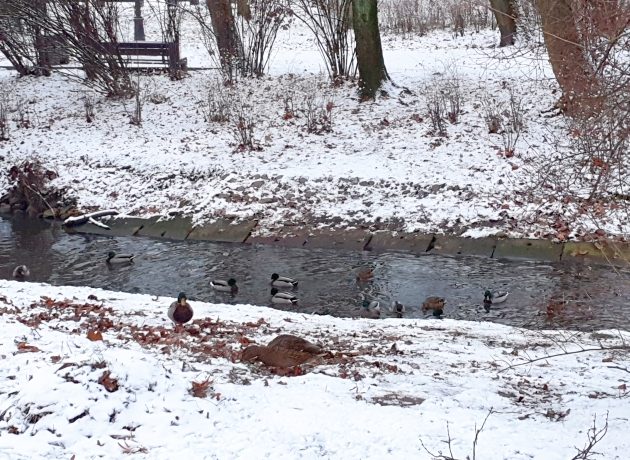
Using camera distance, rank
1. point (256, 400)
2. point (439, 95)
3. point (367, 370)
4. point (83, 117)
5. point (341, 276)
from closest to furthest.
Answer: point (256, 400), point (367, 370), point (341, 276), point (439, 95), point (83, 117)

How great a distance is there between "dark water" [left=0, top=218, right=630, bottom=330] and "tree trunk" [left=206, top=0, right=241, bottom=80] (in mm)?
6954

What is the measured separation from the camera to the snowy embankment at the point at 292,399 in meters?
4.34

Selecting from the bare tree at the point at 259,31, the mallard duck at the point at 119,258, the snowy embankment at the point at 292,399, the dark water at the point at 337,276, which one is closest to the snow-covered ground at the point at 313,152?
the bare tree at the point at 259,31

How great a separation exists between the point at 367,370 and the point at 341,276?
5.25 metres

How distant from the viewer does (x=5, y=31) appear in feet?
63.7

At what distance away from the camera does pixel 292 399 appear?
16.6 feet

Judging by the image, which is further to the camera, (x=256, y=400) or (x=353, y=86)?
(x=353, y=86)

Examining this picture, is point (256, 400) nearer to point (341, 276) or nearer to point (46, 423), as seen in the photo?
point (46, 423)

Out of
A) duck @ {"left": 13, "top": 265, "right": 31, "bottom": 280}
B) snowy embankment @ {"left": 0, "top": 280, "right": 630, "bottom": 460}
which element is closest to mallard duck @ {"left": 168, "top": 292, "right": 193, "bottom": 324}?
snowy embankment @ {"left": 0, "top": 280, "right": 630, "bottom": 460}

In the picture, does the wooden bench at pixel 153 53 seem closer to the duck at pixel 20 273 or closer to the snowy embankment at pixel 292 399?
the duck at pixel 20 273

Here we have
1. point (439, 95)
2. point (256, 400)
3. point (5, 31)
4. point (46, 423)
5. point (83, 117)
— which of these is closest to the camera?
point (46, 423)

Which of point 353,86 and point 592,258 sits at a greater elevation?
point 353,86

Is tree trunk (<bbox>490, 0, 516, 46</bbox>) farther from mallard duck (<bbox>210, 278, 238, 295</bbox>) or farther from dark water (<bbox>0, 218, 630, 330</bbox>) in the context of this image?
mallard duck (<bbox>210, 278, 238, 295</bbox>)

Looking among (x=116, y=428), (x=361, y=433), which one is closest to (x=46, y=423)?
(x=116, y=428)
